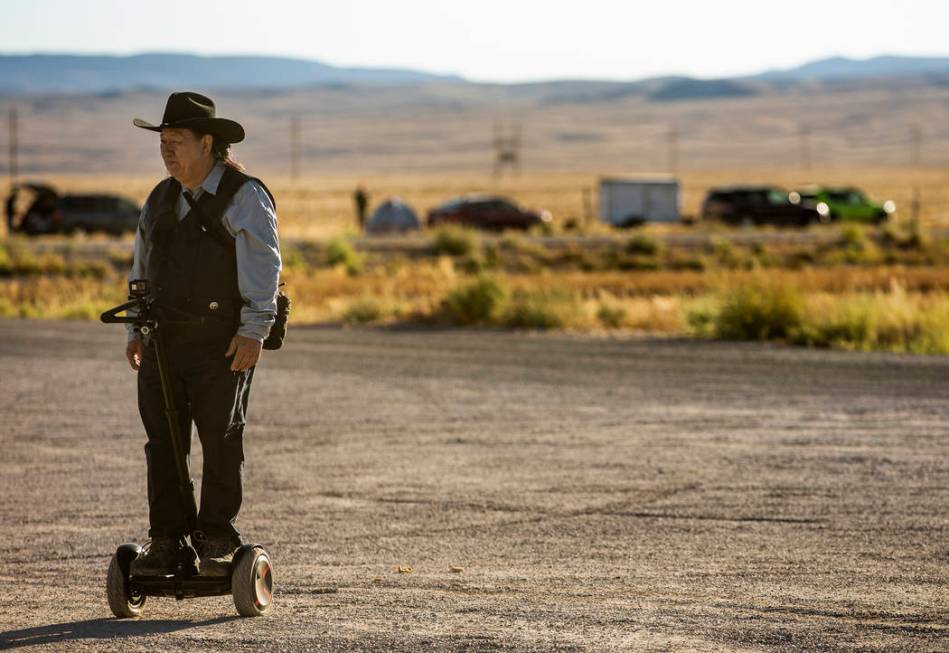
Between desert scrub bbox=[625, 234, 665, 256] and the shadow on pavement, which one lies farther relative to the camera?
desert scrub bbox=[625, 234, 665, 256]

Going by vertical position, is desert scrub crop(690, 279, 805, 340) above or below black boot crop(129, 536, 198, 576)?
below

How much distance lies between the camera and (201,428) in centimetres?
628

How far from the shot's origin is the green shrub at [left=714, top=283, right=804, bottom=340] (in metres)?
20.8

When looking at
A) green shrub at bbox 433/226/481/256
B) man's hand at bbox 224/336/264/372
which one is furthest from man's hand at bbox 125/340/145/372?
green shrub at bbox 433/226/481/256

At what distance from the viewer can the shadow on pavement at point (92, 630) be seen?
5820 mm

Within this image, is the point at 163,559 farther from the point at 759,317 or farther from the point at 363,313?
the point at 363,313

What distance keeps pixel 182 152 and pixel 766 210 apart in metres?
44.7

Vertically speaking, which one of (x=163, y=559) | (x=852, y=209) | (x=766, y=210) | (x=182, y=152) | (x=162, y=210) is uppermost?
(x=182, y=152)

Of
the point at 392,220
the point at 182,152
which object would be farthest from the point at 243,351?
the point at 392,220

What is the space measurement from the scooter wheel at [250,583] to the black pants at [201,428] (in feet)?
0.50

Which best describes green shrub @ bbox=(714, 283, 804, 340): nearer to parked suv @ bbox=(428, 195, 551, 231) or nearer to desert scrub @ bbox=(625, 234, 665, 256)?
desert scrub @ bbox=(625, 234, 665, 256)

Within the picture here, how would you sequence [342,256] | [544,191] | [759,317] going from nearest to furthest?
[759,317] → [342,256] → [544,191]

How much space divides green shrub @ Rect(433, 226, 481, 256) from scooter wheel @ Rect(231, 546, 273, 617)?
33495 millimetres

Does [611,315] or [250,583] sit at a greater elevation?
[250,583]
